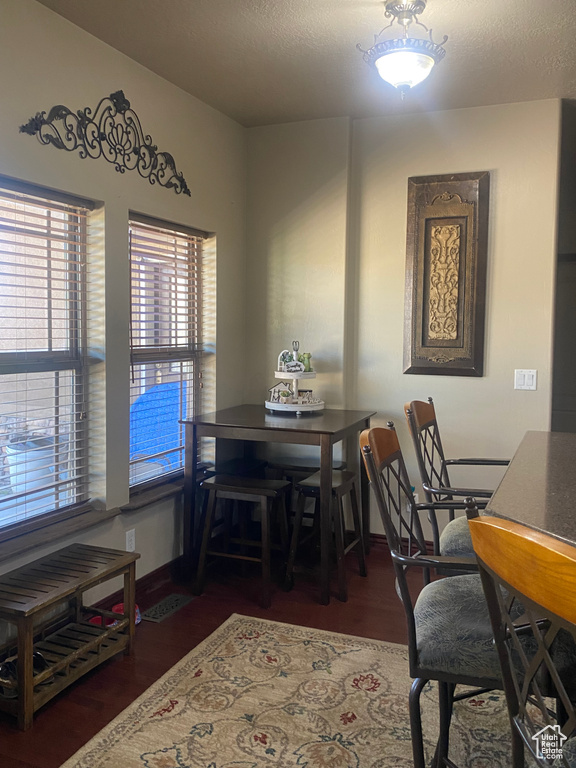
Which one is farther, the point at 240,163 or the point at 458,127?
→ the point at 240,163

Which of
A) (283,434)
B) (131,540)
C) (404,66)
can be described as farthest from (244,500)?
(404,66)

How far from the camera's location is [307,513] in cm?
388

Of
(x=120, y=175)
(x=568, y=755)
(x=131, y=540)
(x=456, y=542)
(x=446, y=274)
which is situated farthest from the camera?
(x=446, y=274)

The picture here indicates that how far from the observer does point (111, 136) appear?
285 cm

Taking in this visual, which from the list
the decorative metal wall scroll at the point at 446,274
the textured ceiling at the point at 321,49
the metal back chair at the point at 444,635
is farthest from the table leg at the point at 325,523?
the textured ceiling at the point at 321,49

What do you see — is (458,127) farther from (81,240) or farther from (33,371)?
(33,371)

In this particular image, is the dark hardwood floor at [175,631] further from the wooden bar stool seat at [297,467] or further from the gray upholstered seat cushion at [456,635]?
the gray upholstered seat cushion at [456,635]

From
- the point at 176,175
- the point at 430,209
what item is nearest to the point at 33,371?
the point at 176,175

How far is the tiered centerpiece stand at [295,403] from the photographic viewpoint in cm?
362

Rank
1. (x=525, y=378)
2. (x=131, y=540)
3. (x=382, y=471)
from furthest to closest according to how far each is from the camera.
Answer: (x=525, y=378) < (x=131, y=540) < (x=382, y=471)

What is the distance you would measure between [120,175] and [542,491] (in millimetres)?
2212

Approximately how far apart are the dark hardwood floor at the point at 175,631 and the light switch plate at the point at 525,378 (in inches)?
49.1

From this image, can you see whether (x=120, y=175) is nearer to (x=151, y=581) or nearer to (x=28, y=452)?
(x=28, y=452)

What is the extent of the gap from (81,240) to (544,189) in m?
2.43
